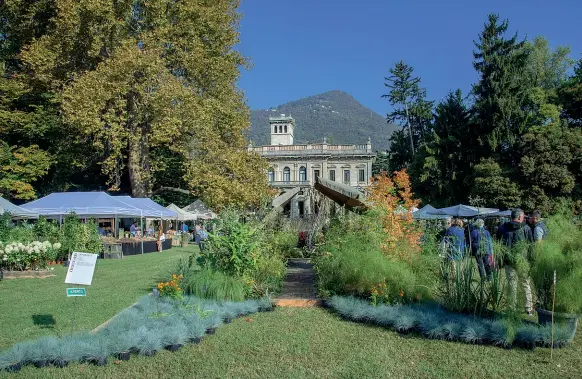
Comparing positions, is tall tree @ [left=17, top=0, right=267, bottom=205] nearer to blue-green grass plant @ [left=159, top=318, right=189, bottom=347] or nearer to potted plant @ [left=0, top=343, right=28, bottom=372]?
blue-green grass plant @ [left=159, top=318, right=189, bottom=347]

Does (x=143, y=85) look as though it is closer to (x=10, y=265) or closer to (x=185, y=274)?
(x=10, y=265)

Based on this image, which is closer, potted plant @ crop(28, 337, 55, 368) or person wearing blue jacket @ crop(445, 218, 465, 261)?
potted plant @ crop(28, 337, 55, 368)

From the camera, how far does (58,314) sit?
6844 millimetres

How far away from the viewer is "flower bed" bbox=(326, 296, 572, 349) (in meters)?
5.10

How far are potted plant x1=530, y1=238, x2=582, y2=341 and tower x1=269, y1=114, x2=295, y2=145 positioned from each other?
73.5m

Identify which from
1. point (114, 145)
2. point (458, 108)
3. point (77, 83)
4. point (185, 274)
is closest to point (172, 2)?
point (77, 83)

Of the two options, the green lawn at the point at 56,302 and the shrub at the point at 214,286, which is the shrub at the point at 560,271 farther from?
the green lawn at the point at 56,302

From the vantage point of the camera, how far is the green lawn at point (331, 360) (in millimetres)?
4398

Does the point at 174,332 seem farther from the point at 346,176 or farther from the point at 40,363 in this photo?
the point at 346,176

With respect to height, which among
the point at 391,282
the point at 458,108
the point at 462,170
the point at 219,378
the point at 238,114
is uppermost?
the point at 458,108

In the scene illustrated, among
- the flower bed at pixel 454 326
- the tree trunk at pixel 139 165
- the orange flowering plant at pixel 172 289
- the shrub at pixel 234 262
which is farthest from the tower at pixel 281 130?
the flower bed at pixel 454 326

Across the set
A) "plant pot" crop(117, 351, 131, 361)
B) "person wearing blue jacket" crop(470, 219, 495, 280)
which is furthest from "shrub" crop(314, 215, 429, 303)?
"plant pot" crop(117, 351, 131, 361)

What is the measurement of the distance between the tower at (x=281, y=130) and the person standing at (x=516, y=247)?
7169 cm

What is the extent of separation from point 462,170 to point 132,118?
23841 mm
